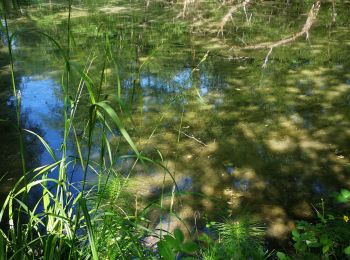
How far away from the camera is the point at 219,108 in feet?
11.0

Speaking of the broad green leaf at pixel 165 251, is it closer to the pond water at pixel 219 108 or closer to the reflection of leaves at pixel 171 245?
the reflection of leaves at pixel 171 245

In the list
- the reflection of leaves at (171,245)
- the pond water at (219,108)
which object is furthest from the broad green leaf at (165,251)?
the pond water at (219,108)

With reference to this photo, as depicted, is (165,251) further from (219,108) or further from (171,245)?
(219,108)

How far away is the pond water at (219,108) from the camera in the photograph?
7.29 feet

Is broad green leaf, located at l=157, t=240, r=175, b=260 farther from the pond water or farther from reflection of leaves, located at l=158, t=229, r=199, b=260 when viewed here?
the pond water

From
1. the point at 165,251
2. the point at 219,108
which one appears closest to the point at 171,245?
the point at 165,251

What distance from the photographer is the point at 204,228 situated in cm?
195

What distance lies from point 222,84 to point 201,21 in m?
2.92

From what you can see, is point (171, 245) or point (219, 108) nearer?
point (171, 245)

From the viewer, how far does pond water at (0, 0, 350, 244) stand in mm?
2221

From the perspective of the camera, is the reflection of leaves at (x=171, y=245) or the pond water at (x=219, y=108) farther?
the pond water at (x=219, y=108)

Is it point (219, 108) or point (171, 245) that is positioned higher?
point (171, 245)

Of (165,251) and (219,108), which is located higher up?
(165,251)

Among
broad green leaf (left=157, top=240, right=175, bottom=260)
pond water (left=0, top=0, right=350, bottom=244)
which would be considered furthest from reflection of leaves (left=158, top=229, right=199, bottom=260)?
pond water (left=0, top=0, right=350, bottom=244)
